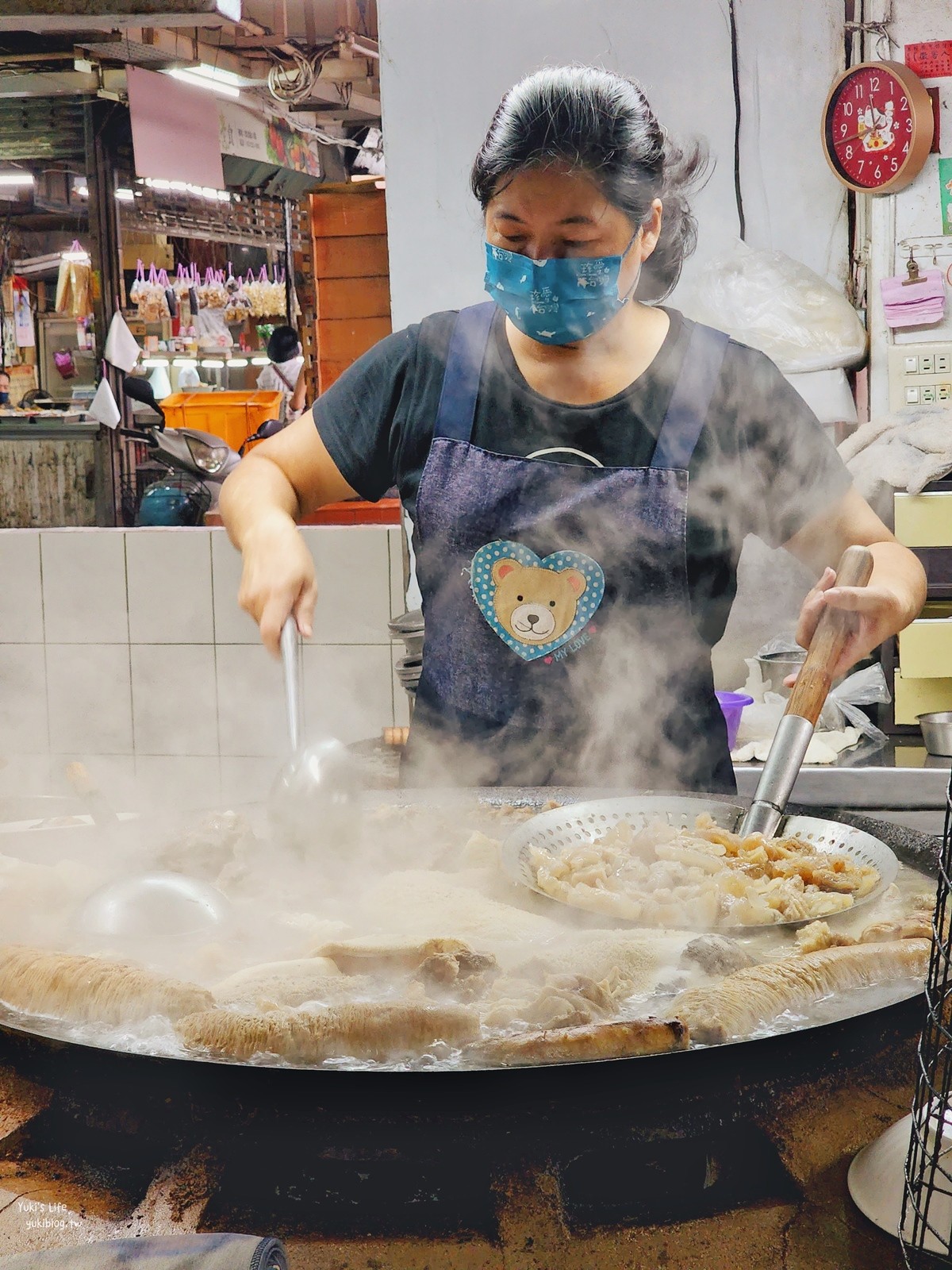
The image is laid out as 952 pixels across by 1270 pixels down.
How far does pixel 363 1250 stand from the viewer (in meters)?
0.94

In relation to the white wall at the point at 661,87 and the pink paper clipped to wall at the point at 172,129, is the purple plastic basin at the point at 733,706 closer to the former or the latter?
the white wall at the point at 661,87

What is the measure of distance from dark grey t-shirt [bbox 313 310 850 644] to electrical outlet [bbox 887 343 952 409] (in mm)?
1986

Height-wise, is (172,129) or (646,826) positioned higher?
(172,129)

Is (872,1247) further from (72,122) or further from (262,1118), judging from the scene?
(72,122)

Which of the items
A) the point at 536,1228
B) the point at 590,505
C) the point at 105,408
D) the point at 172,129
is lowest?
the point at 536,1228

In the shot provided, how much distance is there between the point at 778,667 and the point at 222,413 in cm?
403

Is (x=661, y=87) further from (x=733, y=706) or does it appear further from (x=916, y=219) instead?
(x=733, y=706)

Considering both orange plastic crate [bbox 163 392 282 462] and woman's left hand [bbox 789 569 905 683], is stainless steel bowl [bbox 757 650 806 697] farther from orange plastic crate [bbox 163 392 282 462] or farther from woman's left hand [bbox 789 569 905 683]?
orange plastic crate [bbox 163 392 282 462]

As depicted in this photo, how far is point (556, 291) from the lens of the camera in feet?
6.59

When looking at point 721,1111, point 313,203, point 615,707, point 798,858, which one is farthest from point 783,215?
point 721,1111

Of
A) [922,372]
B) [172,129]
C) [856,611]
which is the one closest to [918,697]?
[922,372]

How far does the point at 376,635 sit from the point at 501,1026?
145 inches

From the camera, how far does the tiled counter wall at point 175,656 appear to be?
4.78 m

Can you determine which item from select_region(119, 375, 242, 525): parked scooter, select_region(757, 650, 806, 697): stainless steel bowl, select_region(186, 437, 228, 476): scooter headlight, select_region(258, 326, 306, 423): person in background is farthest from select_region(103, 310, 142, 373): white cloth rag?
select_region(757, 650, 806, 697): stainless steel bowl
